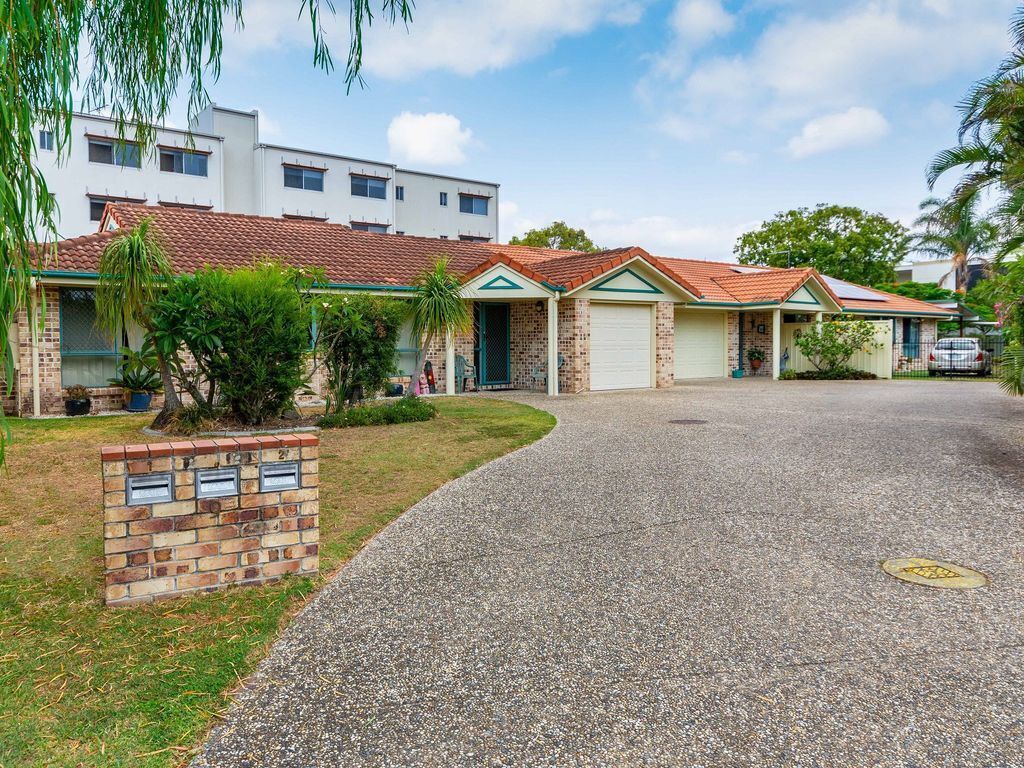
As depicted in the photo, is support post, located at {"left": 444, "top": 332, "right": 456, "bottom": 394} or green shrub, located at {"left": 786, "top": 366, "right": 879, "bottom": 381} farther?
green shrub, located at {"left": 786, "top": 366, "right": 879, "bottom": 381}

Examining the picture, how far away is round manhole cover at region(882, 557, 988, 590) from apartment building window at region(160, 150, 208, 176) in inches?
1308

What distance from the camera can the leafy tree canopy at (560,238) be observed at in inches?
1750

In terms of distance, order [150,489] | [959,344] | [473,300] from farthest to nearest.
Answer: [959,344] < [473,300] < [150,489]

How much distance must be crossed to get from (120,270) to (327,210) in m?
27.6

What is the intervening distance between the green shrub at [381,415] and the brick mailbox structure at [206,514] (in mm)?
6853

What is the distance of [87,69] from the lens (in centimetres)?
451

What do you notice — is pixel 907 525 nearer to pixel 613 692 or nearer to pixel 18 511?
pixel 613 692

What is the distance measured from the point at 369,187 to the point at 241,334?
2969cm

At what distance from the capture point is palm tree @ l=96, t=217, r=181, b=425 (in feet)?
33.3

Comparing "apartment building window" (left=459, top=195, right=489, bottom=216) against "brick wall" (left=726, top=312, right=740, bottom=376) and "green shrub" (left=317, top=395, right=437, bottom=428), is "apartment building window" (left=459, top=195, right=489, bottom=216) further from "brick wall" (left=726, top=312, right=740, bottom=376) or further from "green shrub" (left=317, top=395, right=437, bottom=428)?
"green shrub" (left=317, top=395, right=437, bottom=428)

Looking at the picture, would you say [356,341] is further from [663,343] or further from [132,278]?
[663,343]

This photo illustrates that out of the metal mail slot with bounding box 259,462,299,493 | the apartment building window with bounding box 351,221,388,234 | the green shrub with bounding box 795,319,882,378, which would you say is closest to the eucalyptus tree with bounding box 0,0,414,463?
the metal mail slot with bounding box 259,462,299,493

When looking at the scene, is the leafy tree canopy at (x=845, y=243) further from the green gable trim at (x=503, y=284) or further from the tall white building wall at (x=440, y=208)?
the green gable trim at (x=503, y=284)

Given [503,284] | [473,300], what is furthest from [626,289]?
[473,300]
